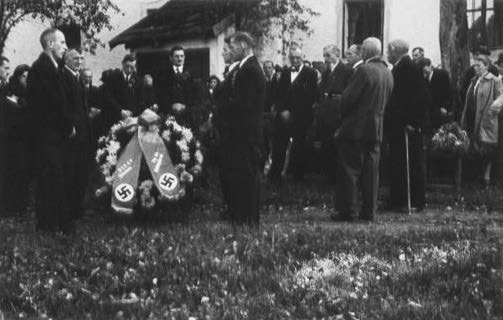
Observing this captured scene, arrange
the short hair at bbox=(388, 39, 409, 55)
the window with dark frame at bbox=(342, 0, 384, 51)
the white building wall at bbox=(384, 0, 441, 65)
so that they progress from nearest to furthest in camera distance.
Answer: the short hair at bbox=(388, 39, 409, 55) → the white building wall at bbox=(384, 0, 441, 65) → the window with dark frame at bbox=(342, 0, 384, 51)

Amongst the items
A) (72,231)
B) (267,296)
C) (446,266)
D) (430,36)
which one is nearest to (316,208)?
(72,231)

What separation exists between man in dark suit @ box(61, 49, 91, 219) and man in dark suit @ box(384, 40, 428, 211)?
3548 mm

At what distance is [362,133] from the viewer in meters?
10.1

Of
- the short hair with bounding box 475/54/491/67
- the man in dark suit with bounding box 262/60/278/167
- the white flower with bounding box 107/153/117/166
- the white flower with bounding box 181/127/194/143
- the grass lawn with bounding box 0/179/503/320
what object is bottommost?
the grass lawn with bounding box 0/179/503/320

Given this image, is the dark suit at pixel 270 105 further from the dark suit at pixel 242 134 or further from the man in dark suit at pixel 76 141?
the dark suit at pixel 242 134

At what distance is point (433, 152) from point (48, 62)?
6.27 meters

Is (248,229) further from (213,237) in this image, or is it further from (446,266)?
(446,266)

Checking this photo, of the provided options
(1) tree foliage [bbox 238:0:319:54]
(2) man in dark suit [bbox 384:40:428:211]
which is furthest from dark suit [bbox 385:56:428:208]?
(1) tree foliage [bbox 238:0:319:54]

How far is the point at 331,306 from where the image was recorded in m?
6.05

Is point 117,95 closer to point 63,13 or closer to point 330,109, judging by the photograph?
point 330,109

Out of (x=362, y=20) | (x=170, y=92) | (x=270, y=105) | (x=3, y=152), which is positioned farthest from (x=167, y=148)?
(x=362, y=20)

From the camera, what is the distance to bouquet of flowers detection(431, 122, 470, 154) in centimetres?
1285

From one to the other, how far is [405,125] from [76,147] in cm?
385

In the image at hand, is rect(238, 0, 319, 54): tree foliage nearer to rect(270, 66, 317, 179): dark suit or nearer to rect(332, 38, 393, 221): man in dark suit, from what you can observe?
rect(270, 66, 317, 179): dark suit
